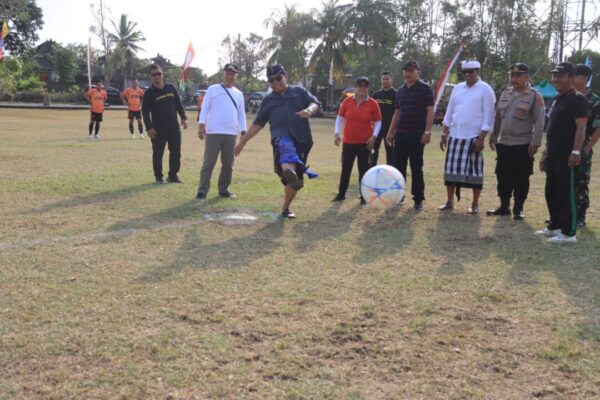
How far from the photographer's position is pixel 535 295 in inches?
177

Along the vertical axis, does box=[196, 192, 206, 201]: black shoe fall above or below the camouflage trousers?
below

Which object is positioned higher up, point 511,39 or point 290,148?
point 511,39

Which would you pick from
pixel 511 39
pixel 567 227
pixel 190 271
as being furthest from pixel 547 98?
pixel 190 271

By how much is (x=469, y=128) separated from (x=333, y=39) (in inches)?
1745

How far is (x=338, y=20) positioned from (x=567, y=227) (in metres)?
45.7

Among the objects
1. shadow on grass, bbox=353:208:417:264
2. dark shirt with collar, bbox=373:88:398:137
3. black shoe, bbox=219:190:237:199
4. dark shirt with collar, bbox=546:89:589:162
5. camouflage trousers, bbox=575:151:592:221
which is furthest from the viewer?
dark shirt with collar, bbox=373:88:398:137

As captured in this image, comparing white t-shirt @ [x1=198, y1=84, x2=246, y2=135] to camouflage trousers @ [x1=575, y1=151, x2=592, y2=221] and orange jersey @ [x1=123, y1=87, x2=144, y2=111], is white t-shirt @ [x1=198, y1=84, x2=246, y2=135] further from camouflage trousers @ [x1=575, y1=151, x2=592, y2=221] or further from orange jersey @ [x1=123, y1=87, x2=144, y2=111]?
orange jersey @ [x1=123, y1=87, x2=144, y2=111]

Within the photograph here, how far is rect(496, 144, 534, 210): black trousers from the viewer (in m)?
7.39

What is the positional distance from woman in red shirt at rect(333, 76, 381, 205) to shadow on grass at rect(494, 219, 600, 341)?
7.44 feet

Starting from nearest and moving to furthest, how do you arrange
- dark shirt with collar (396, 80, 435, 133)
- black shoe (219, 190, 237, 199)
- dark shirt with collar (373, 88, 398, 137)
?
dark shirt with collar (396, 80, 435, 133) → black shoe (219, 190, 237, 199) → dark shirt with collar (373, 88, 398, 137)

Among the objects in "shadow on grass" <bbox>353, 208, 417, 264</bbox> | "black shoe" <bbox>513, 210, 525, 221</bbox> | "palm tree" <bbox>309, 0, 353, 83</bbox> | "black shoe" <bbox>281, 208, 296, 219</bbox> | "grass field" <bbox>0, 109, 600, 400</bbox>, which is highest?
"palm tree" <bbox>309, 0, 353, 83</bbox>

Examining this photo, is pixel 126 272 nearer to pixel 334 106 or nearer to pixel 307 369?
pixel 307 369

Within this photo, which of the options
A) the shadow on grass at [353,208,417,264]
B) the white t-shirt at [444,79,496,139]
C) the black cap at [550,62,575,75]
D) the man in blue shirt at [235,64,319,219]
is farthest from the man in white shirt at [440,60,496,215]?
the man in blue shirt at [235,64,319,219]

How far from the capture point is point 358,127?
27.5 ft
